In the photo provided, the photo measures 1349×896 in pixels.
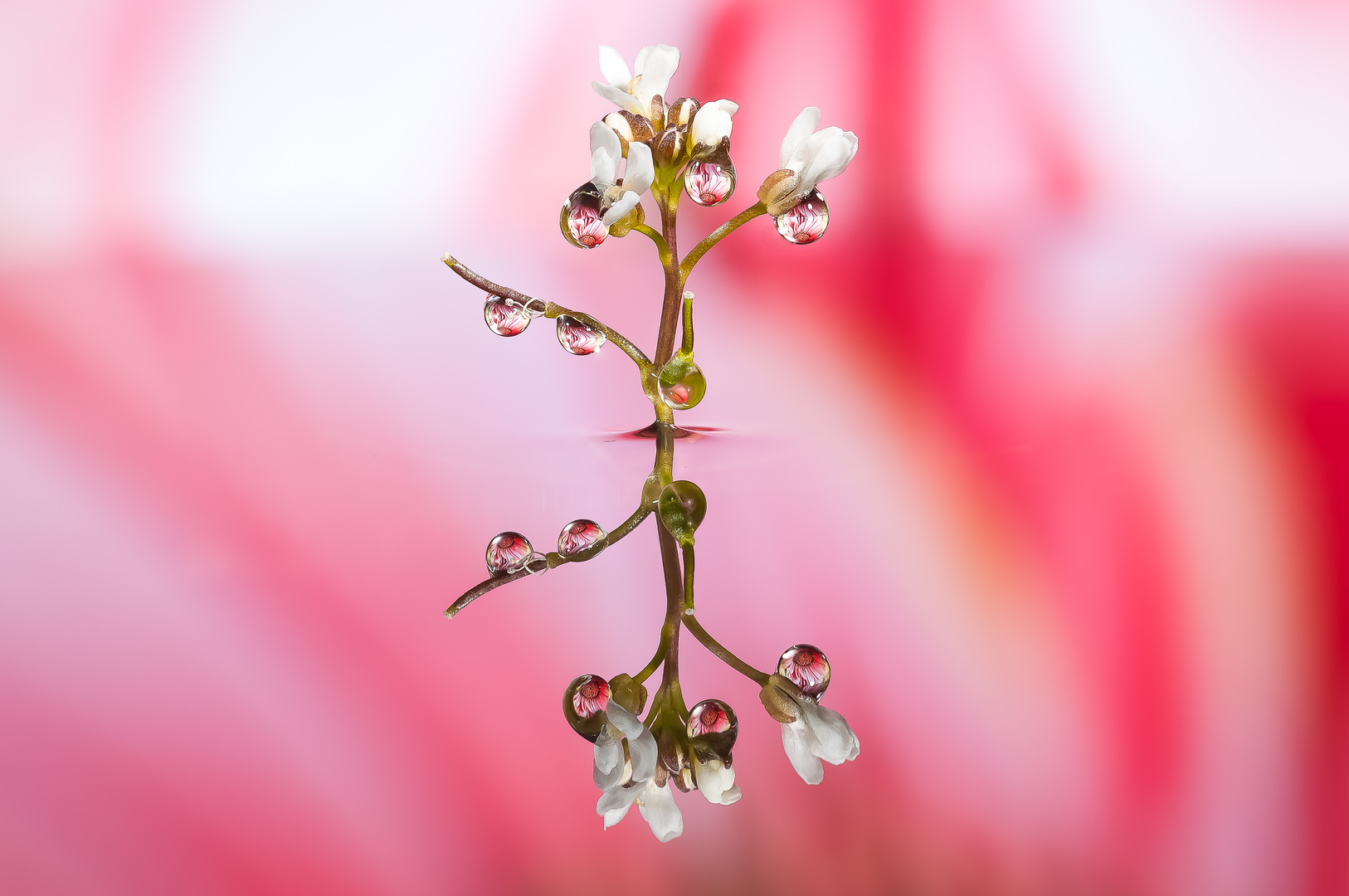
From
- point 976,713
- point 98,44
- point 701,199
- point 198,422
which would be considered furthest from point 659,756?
point 98,44

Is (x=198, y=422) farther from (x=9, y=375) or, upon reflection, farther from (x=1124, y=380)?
(x=1124, y=380)

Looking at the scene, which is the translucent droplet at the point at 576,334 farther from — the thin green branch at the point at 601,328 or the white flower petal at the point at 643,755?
the white flower petal at the point at 643,755

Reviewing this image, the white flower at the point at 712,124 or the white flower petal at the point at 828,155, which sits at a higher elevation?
the white flower at the point at 712,124

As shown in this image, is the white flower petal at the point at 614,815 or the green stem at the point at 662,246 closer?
the white flower petal at the point at 614,815

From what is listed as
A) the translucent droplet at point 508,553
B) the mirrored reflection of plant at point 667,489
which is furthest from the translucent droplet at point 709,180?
the translucent droplet at point 508,553

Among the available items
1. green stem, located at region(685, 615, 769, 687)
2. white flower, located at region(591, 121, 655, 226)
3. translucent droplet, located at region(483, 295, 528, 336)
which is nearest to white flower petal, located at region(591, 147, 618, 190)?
white flower, located at region(591, 121, 655, 226)

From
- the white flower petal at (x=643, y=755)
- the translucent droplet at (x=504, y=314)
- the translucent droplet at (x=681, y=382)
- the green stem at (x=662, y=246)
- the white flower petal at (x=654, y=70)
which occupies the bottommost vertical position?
the white flower petal at (x=643, y=755)
